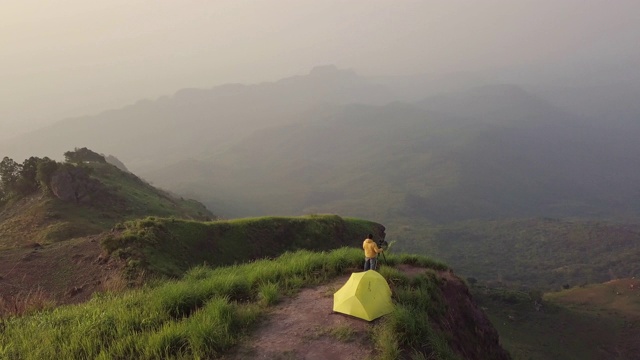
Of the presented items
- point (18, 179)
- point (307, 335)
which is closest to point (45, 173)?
point (18, 179)

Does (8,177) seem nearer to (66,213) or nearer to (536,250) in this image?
(66,213)

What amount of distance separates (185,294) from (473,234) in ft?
536

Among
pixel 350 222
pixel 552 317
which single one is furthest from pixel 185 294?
pixel 552 317

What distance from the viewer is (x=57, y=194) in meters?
34.1

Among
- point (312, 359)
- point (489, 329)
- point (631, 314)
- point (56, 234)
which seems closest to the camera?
point (312, 359)

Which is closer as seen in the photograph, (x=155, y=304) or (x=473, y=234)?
(x=155, y=304)

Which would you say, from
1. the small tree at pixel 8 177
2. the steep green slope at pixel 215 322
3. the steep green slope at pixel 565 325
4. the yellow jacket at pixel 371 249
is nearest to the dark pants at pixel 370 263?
the yellow jacket at pixel 371 249

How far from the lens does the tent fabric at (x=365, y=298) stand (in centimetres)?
901

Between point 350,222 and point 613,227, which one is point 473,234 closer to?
point 613,227

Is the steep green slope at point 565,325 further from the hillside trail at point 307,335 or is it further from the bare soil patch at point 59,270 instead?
the bare soil patch at point 59,270

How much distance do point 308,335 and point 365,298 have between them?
156cm

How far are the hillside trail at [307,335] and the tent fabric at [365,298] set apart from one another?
172mm

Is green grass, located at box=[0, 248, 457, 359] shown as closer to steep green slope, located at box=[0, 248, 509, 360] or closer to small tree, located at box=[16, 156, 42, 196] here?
steep green slope, located at box=[0, 248, 509, 360]

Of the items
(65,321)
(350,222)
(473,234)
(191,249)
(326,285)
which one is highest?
(65,321)
